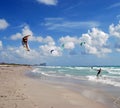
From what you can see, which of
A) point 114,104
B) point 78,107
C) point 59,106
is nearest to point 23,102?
point 59,106

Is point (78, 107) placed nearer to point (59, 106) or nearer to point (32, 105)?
point (59, 106)

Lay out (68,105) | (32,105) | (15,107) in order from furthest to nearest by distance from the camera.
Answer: (68,105) < (32,105) < (15,107)

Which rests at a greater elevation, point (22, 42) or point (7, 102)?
point (22, 42)

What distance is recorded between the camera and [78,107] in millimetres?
11516

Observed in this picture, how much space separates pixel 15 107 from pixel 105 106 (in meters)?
4.38

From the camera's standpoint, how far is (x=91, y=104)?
1245 centimetres

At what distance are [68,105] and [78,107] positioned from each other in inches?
20.7

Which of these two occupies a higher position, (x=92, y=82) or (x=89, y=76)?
(x=89, y=76)

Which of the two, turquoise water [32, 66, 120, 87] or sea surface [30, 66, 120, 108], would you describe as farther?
turquoise water [32, 66, 120, 87]

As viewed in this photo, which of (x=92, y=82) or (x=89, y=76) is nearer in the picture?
(x=92, y=82)

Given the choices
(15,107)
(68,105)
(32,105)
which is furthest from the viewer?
(68,105)

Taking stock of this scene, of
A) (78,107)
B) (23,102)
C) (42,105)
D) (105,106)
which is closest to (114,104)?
(105,106)

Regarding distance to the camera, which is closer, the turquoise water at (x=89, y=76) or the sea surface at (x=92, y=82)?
the sea surface at (x=92, y=82)

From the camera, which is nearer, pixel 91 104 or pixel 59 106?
pixel 59 106
